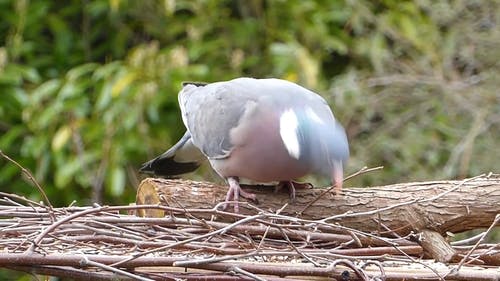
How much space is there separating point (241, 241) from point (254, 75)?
2.45 metres

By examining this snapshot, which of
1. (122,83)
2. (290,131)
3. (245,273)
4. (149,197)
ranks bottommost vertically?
(245,273)

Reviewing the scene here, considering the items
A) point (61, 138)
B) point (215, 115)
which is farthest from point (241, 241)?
point (61, 138)

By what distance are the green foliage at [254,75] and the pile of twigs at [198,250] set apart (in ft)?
5.89

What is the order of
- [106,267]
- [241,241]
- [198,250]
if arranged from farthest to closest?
[241,241] < [198,250] < [106,267]

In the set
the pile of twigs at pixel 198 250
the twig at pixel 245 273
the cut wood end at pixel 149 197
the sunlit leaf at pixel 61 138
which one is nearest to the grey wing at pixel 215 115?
the cut wood end at pixel 149 197

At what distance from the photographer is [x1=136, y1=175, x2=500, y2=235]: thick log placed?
7.85 feet

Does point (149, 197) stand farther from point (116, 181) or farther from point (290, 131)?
point (116, 181)

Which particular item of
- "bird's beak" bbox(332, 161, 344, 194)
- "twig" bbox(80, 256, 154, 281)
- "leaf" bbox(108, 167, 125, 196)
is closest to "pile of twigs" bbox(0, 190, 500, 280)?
"twig" bbox(80, 256, 154, 281)

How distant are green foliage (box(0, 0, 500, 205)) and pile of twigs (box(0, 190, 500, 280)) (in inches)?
70.7

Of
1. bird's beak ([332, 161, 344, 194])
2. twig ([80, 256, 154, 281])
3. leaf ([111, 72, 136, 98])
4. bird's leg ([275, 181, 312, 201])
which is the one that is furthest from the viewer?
leaf ([111, 72, 136, 98])

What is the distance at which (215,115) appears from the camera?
277cm

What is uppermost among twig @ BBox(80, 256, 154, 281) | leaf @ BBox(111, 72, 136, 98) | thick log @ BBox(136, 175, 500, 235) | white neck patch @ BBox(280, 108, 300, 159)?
leaf @ BBox(111, 72, 136, 98)

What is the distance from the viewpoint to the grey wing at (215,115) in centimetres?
270

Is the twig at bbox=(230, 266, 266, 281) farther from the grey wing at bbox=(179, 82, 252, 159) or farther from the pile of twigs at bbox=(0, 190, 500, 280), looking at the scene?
the grey wing at bbox=(179, 82, 252, 159)
